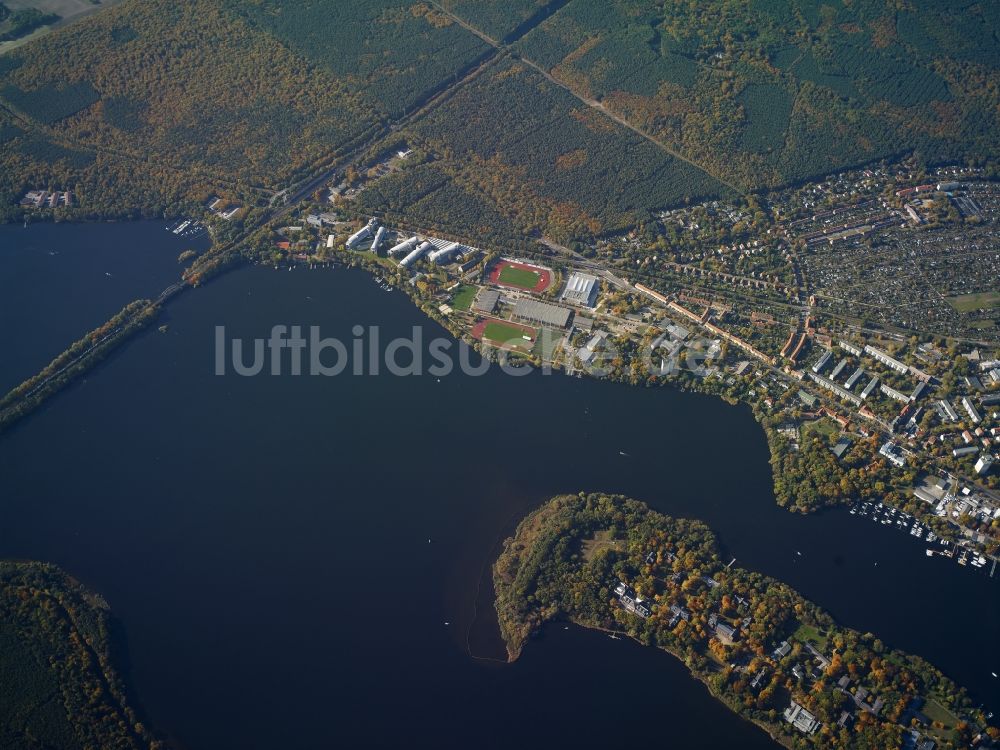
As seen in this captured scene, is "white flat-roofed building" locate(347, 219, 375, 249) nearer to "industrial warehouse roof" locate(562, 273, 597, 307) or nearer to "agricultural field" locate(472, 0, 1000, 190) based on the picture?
"industrial warehouse roof" locate(562, 273, 597, 307)

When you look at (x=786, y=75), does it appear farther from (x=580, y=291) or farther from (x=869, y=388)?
(x=869, y=388)

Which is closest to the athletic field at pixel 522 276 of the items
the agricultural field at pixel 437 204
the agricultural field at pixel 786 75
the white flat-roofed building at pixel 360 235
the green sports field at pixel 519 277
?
the green sports field at pixel 519 277

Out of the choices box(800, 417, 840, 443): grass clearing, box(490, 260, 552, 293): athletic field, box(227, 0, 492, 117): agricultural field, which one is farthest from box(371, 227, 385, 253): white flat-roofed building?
box(800, 417, 840, 443): grass clearing

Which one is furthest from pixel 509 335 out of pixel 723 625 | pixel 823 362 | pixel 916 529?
pixel 916 529

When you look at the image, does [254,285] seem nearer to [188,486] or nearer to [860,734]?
[188,486]

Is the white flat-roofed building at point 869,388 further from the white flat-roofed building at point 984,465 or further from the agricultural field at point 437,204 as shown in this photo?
the agricultural field at point 437,204

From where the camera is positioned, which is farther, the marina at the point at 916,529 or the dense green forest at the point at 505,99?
the dense green forest at the point at 505,99

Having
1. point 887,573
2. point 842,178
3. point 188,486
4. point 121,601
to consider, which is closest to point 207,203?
point 188,486
